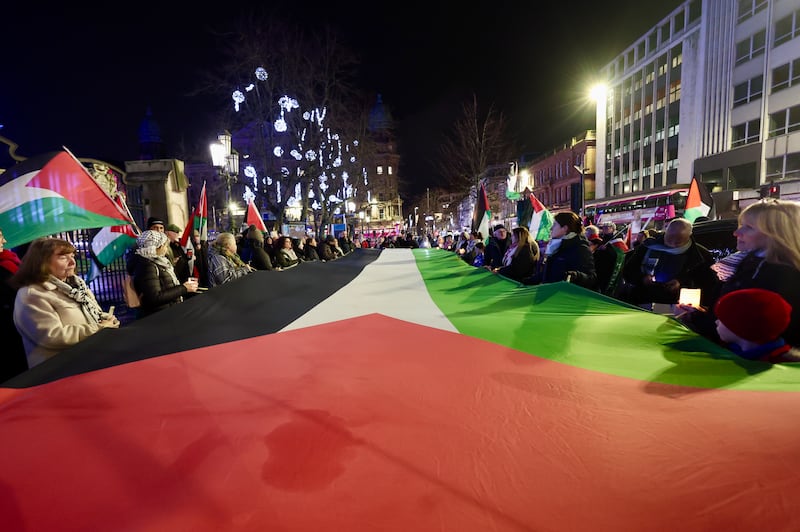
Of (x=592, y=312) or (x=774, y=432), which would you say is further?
(x=592, y=312)

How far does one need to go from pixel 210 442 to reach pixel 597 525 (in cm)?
165

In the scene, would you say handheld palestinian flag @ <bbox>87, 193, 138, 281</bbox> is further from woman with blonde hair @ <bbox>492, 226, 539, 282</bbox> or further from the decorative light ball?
the decorative light ball

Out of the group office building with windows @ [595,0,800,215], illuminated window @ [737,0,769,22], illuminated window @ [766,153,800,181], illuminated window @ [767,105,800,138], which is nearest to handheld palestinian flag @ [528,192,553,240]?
office building with windows @ [595,0,800,215]

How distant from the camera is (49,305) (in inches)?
130

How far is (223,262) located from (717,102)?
134 feet

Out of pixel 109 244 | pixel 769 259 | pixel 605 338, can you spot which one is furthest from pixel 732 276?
pixel 109 244

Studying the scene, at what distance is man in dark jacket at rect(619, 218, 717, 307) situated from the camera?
4.96 meters

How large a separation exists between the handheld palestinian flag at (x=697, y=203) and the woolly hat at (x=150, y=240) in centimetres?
1181

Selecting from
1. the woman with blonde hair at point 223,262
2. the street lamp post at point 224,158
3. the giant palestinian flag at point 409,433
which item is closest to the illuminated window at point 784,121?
the street lamp post at point 224,158

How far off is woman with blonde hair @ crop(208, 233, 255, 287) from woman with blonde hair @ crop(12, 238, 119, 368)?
2774mm

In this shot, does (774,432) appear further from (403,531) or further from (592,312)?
(592,312)

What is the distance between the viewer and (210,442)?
1945mm

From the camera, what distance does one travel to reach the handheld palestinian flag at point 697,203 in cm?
1075

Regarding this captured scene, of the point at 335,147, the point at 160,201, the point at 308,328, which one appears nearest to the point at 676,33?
the point at 335,147
